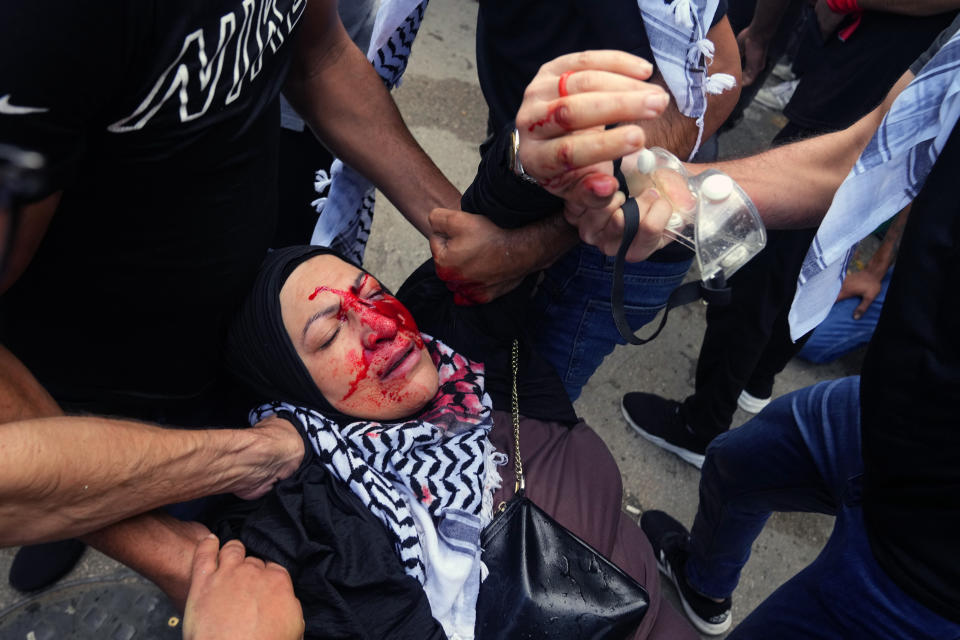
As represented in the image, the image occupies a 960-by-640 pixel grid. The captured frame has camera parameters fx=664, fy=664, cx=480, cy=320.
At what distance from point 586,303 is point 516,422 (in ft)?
1.34

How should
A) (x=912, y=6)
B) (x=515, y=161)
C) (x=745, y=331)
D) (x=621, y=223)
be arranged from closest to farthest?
(x=621, y=223) < (x=515, y=161) < (x=912, y=6) < (x=745, y=331)

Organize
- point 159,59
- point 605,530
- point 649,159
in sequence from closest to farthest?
point 159,59
point 649,159
point 605,530

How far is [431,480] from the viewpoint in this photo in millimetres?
1645

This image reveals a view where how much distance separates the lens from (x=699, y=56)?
1591mm

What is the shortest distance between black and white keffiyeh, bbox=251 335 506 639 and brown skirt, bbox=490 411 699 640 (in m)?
0.09

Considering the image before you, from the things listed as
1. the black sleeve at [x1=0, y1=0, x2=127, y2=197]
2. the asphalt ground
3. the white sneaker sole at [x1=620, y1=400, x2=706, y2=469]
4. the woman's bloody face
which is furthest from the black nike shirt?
the white sneaker sole at [x1=620, y1=400, x2=706, y2=469]

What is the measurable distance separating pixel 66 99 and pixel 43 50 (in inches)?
2.9

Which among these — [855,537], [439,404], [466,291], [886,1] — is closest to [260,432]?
[439,404]

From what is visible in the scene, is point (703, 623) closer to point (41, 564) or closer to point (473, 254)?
point (473, 254)

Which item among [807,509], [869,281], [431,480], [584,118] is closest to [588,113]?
[584,118]

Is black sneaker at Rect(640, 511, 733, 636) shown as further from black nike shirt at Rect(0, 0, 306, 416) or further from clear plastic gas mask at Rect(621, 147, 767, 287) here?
black nike shirt at Rect(0, 0, 306, 416)

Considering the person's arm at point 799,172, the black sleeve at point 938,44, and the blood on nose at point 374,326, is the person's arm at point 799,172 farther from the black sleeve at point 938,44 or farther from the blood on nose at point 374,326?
the blood on nose at point 374,326

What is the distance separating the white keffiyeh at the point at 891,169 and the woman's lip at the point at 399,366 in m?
0.95

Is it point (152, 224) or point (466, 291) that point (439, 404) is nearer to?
point (466, 291)
